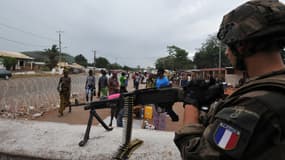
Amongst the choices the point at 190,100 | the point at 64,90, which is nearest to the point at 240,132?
the point at 190,100

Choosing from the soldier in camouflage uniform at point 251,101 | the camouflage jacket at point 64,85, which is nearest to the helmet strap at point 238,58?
the soldier in camouflage uniform at point 251,101

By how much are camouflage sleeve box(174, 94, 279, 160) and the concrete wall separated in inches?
34.4

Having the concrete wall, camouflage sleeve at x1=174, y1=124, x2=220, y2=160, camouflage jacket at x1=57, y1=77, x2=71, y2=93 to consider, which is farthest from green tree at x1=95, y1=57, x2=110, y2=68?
camouflage sleeve at x1=174, y1=124, x2=220, y2=160

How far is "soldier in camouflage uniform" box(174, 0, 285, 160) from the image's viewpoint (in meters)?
0.61

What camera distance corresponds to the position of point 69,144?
1725mm

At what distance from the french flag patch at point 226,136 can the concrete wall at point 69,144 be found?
35.1 inches

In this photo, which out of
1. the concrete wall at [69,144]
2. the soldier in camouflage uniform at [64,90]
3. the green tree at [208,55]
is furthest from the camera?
the green tree at [208,55]

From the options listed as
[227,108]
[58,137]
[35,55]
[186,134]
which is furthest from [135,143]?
[35,55]

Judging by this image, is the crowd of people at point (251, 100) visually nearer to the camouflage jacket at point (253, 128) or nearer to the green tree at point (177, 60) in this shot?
the camouflage jacket at point (253, 128)

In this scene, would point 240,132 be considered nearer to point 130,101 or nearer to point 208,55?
point 130,101

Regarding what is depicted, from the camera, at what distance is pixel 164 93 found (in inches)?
56.6

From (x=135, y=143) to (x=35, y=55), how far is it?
9289 centimetres

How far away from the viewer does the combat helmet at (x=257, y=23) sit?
0.75m

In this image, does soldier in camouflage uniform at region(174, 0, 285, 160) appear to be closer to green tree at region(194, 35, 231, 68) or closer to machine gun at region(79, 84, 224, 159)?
machine gun at region(79, 84, 224, 159)
